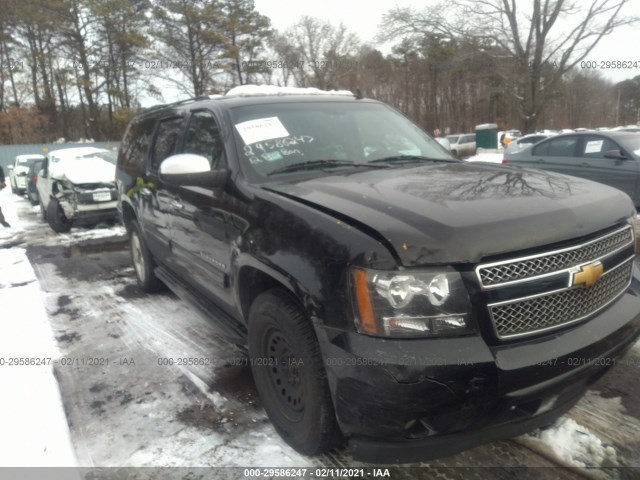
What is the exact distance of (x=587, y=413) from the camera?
111 inches

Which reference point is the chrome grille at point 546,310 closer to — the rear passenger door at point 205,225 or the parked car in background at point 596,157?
the rear passenger door at point 205,225

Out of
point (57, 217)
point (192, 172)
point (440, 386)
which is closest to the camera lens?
point (440, 386)

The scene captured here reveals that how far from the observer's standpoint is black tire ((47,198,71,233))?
30.8 ft

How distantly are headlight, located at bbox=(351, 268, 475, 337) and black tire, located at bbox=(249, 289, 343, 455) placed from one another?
432 millimetres

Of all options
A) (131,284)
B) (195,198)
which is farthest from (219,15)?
(195,198)

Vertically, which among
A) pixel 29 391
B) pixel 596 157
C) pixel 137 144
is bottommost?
pixel 29 391

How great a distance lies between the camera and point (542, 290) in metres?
1.95

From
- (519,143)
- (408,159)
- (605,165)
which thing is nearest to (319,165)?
(408,159)

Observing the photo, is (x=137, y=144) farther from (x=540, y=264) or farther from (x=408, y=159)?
(x=540, y=264)

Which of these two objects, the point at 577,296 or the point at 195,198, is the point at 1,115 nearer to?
the point at 195,198

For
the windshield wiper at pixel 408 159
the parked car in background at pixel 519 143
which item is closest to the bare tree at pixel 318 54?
the parked car in background at pixel 519 143

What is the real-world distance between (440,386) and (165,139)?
10.9 feet

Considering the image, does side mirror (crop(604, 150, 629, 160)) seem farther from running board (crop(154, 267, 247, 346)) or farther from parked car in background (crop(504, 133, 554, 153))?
running board (crop(154, 267, 247, 346))

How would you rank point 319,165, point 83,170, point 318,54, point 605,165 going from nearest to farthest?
point 319,165, point 605,165, point 83,170, point 318,54
